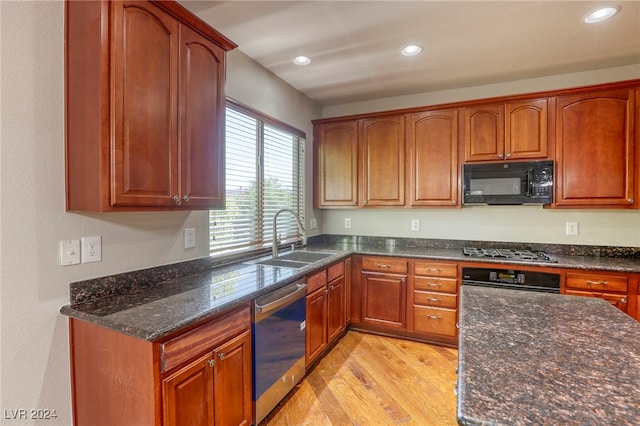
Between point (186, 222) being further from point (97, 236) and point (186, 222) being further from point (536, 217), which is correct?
point (536, 217)

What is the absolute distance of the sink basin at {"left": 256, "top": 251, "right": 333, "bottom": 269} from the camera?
2.56 meters

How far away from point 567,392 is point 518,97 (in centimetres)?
284

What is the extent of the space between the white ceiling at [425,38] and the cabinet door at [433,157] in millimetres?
413

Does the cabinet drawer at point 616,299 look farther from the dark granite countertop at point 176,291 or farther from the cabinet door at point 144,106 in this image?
the cabinet door at point 144,106

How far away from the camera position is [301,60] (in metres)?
2.69

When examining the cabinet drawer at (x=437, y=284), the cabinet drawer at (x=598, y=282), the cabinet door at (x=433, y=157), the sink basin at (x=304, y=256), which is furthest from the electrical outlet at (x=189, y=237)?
the cabinet drawer at (x=598, y=282)

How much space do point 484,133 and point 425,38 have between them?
1.17m

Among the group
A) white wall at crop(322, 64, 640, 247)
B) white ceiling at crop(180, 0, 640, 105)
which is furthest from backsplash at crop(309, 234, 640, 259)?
white ceiling at crop(180, 0, 640, 105)

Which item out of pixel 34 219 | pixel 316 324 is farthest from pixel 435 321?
pixel 34 219

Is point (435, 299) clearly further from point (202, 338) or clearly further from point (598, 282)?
point (202, 338)

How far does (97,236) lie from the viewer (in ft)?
5.20

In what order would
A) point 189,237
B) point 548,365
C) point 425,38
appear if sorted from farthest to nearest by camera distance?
point 425,38
point 189,237
point 548,365

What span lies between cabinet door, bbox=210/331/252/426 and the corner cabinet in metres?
0.80

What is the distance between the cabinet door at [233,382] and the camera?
1.53 m
